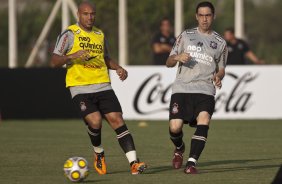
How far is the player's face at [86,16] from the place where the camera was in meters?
12.9

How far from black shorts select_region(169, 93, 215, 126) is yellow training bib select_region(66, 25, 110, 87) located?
3.13 ft

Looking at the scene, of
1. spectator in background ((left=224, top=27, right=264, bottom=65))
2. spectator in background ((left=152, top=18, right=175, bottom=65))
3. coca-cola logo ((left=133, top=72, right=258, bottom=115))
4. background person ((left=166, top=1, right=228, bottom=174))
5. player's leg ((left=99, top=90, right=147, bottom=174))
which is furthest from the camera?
spectator in background ((left=224, top=27, right=264, bottom=65))

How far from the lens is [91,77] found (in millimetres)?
13047

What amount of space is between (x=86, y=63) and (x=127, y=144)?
1.08 m

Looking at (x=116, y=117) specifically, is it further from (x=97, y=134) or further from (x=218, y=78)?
(x=218, y=78)

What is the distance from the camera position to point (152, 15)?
42562 millimetres

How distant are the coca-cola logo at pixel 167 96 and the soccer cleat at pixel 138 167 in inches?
457

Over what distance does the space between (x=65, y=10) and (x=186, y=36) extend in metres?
16.7

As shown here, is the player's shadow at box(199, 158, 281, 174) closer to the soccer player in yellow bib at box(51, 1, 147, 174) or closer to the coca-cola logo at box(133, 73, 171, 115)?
the soccer player in yellow bib at box(51, 1, 147, 174)

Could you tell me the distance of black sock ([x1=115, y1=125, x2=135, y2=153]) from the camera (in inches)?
512

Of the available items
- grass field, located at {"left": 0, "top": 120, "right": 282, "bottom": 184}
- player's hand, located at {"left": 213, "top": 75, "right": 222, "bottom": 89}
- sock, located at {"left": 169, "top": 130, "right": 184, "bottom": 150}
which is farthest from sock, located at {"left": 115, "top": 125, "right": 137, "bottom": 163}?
player's hand, located at {"left": 213, "top": 75, "right": 222, "bottom": 89}

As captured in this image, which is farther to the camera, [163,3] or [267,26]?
[267,26]

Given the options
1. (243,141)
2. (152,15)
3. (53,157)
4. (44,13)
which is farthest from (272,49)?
(53,157)

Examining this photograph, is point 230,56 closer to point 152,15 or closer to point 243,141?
point 243,141
